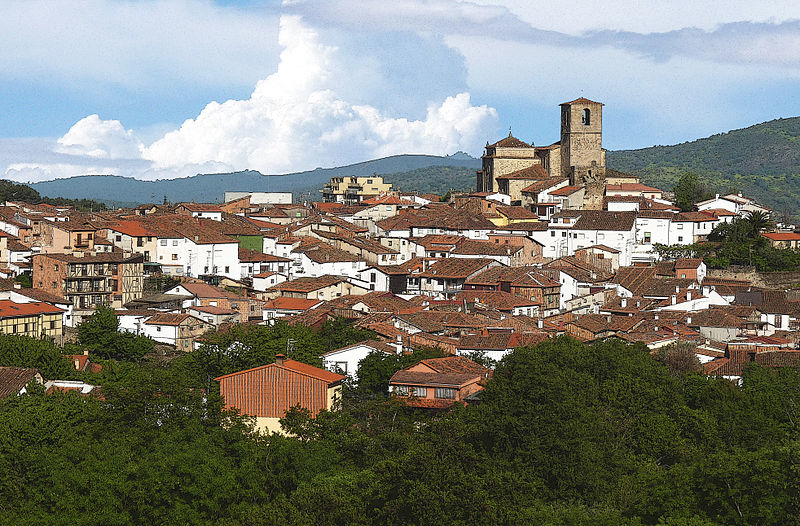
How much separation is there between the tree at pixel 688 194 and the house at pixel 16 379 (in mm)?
43240

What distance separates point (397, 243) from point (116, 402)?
34.6 metres

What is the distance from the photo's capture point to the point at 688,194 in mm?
65875

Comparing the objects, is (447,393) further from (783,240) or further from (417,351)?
(783,240)

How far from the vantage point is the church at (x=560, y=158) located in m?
66.8

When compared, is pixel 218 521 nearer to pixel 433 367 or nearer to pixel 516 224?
pixel 433 367

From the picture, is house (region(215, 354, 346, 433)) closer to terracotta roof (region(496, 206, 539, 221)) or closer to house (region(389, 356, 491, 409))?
house (region(389, 356, 491, 409))

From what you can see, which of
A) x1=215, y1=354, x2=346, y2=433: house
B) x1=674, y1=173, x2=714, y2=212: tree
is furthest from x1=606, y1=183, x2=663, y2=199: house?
x1=215, y1=354, x2=346, y2=433: house

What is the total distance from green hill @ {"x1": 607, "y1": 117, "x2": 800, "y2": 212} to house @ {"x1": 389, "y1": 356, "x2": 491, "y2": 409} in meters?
96.5

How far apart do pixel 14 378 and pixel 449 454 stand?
1507 cm

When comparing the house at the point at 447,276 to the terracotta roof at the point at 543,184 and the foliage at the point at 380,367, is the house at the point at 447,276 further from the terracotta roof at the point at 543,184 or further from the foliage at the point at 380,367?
the foliage at the point at 380,367

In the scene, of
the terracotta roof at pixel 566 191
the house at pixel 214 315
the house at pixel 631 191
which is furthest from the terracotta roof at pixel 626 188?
the house at pixel 214 315

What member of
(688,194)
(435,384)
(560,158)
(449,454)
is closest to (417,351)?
(435,384)

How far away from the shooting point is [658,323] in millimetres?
42125

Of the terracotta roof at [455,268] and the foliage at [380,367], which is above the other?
the terracotta roof at [455,268]
